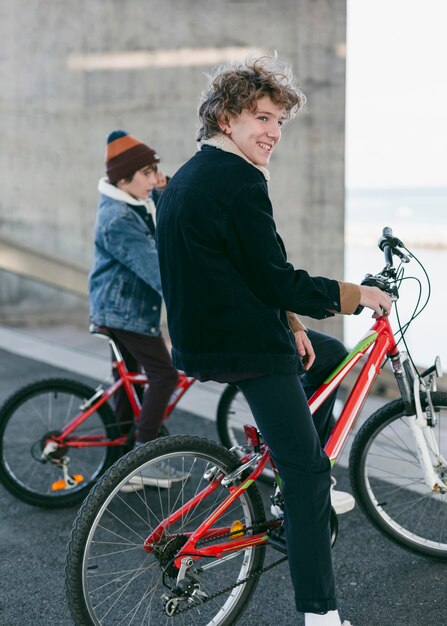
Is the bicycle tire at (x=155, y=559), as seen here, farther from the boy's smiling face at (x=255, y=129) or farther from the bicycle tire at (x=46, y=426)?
the boy's smiling face at (x=255, y=129)

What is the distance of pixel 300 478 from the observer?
7.97 feet

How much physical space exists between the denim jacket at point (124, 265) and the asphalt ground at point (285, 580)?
0.99 metres

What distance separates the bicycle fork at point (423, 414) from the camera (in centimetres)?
301

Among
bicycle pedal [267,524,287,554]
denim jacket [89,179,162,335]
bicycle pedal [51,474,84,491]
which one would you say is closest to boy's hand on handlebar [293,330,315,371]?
bicycle pedal [267,524,287,554]

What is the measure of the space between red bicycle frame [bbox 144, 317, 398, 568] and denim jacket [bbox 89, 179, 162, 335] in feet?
3.88

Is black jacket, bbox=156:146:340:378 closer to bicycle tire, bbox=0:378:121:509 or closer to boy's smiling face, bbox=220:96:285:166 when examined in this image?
boy's smiling face, bbox=220:96:285:166

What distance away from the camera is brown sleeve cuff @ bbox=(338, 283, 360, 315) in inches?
96.7

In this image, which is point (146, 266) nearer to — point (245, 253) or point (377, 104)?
point (245, 253)

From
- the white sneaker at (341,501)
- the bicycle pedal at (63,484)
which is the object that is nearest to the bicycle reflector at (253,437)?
the white sneaker at (341,501)

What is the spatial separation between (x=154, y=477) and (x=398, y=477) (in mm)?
Result: 1385

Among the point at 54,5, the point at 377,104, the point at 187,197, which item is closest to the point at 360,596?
the point at 187,197

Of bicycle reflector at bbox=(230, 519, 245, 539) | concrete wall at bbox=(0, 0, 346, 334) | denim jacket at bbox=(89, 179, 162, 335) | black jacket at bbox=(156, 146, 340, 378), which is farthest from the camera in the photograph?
concrete wall at bbox=(0, 0, 346, 334)

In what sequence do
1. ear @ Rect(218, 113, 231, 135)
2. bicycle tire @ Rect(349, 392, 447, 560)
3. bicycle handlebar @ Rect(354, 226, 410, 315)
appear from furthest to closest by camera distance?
bicycle tire @ Rect(349, 392, 447, 560) < bicycle handlebar @ Rect(354, 226, 410, 315) < ear @ Rect(218, 113, 231, 135)

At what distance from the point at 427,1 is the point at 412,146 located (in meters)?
30.7
